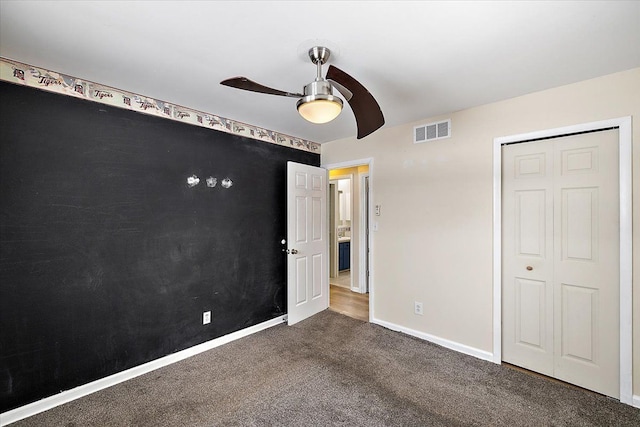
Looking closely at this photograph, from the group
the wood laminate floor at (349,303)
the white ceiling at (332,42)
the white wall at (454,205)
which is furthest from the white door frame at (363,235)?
the white ceiling at (332,42)

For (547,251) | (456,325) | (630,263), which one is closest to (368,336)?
(456,325)

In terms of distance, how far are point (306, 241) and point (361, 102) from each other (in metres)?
2.28

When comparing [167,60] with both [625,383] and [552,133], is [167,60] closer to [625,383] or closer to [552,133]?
[552,133]

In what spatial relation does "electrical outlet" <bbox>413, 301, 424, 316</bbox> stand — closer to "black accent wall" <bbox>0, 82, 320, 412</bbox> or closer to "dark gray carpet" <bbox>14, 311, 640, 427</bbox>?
"dark gray carpet" <bbox>14, 311, 640, 427</bbox>

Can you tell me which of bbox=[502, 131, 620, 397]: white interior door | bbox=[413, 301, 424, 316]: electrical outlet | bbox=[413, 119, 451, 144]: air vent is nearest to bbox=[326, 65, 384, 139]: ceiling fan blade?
bbox=[413, 119, 451, 144]: air vent

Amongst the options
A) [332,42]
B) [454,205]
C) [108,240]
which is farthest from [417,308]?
[108,240]

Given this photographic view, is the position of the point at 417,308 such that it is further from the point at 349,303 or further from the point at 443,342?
the point at 349,303

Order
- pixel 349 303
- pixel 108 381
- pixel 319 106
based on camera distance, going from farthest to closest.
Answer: pixel 349 303 < pixel 108 381 < pixel 319 106

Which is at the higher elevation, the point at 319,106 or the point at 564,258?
the point at 319,106

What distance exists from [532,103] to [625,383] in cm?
222

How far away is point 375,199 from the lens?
3.48 meters

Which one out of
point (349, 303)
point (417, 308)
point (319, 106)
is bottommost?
point (349, 303)

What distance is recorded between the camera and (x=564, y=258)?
7.64 ft

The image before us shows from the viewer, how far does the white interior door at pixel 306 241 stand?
3.47m
